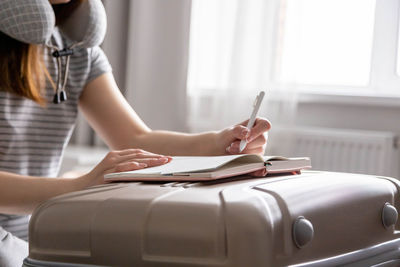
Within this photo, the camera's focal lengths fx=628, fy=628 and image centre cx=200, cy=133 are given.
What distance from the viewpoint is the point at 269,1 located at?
2742mm

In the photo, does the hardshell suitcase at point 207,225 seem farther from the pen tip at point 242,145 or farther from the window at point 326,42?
the window at point 326,42

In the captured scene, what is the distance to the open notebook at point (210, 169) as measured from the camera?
83 cm

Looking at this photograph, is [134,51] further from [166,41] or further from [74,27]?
[74,27]

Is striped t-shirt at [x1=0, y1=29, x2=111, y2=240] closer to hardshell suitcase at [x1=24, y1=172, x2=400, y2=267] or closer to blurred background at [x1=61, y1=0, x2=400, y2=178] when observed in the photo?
hardshell suitcase at [x1=24, y1=172, x2=400, y2=267]

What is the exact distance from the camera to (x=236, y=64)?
2.83m

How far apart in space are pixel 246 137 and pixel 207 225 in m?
0.50

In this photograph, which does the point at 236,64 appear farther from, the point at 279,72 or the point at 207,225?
the point at 207,225

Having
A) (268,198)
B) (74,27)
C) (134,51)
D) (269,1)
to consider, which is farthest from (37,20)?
(134,51)

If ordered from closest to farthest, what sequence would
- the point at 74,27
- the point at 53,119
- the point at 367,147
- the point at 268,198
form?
the point at 268,198 → the point at 74,27 → the point at 53,119 → the point at 367,147

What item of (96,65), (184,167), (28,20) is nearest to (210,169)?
(184,167)

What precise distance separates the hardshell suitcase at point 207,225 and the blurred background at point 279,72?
1839 millimetres

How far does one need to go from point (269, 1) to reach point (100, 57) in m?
1.40

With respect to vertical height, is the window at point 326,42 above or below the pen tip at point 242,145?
above

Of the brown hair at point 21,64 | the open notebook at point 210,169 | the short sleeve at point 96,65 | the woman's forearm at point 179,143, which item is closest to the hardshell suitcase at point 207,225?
the open notebook at point 210,169
